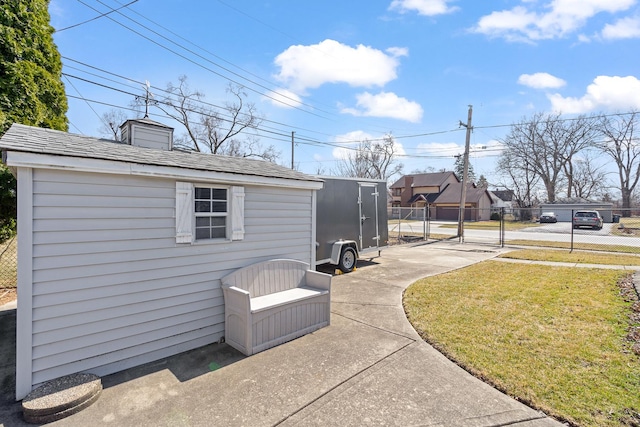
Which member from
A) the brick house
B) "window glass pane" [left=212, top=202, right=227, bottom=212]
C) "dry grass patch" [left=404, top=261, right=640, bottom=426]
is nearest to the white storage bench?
"window glass pane" [left=212, top=202, right=227, bottom=212]

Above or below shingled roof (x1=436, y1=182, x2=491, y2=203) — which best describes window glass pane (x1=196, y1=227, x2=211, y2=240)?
below

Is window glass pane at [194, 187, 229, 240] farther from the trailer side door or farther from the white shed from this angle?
the trailer side door

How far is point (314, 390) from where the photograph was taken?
2986mm

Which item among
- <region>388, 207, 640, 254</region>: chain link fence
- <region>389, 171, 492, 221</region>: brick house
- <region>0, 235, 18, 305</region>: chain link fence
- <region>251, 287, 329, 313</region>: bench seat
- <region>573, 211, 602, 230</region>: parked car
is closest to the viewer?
<region>251, 287, 329, 313</region>: bench seat

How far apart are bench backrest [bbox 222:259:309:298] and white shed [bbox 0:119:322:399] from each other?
0.22 meters

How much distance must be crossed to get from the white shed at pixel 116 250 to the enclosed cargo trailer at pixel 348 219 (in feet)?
11.0

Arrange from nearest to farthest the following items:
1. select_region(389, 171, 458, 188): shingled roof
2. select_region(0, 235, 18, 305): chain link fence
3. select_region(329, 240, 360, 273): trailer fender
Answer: select_region(0, 235, 18, 305): chain link fence, select_region(329, 240, 360, 273): trailer fender, select_region(389, 171, 458, 188): shingled roof

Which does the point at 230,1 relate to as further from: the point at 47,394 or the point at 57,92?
the point at 47,394

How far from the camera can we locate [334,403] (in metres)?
2.79

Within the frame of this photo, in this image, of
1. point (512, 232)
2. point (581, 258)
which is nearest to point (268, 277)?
point (581, 258)

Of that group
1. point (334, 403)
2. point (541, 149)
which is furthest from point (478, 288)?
point (541, 149)

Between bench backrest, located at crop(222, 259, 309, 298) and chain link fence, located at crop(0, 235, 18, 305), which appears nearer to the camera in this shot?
bench backrest, located at crop(222, 259, 309, 298)

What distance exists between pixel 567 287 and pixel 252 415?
24.3 ft

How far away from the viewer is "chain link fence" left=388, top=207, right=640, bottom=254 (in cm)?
1464
